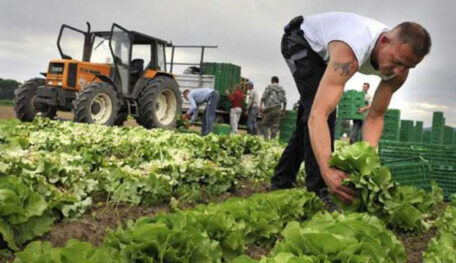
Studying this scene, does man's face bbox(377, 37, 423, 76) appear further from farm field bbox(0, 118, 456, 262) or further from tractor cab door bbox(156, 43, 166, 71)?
tractor cab door bbox(156, 43, 166, 71)

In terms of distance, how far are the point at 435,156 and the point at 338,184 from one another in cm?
384

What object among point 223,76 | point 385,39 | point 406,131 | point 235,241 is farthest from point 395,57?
point 406,131

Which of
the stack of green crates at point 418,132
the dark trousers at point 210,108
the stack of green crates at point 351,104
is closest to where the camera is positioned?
the dark trousers at point 210,108

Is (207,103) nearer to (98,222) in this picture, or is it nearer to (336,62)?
(98,222)

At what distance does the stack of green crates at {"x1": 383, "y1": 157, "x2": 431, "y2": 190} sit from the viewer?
5.60m

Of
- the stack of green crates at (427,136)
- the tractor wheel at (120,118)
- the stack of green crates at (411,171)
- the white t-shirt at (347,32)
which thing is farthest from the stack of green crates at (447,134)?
the white t-shirt at (347,32)

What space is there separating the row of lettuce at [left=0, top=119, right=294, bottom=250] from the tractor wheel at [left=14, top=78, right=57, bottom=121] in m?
3.95

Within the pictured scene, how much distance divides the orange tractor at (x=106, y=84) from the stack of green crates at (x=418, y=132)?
10.3 m

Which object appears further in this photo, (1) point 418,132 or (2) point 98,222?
(1) point 418,132

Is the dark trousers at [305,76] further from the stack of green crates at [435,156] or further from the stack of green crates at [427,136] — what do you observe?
the stack of green crates at [427,136]

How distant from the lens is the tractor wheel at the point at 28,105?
491 inches

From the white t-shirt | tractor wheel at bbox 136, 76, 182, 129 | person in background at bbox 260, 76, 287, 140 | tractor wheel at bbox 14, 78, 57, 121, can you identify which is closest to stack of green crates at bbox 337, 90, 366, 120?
person in background at bbox 260, 76, 287, 140

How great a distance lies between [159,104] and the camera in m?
13.8

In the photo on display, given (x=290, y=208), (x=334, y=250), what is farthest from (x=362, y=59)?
(x=334, y=250)
